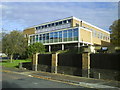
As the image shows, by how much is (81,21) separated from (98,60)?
35.7 metres

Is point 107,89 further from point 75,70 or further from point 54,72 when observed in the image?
point 54,72

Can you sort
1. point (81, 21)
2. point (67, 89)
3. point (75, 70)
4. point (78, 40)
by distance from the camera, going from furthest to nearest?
point (81, 21)
point (78, 40)
point (75, 70)
point (67, 89)

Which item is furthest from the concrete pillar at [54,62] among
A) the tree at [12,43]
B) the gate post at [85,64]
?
the tree at [12,43]

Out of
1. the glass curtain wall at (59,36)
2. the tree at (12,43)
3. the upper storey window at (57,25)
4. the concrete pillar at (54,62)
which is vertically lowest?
the concrete pillar at (54,62)

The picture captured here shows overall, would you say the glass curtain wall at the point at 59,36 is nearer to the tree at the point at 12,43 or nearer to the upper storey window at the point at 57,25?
the upper storey window at the point at 57,25

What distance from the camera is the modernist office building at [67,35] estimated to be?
39812 mm

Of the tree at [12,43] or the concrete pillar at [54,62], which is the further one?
the tree at [12,43]

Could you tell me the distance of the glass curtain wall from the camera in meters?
39.8

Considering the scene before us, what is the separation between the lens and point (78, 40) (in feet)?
127

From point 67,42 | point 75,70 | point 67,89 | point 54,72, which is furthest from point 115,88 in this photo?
point 67,42

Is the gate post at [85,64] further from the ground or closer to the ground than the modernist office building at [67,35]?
closer to the ground

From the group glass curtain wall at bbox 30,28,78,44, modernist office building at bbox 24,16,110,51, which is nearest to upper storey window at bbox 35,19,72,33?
modernist office building at bbox 24,16,110,51

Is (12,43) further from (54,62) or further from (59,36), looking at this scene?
(54,62)

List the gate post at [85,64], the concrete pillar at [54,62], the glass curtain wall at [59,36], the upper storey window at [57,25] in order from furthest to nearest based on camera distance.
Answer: the upper storey window at [57,25], the glass curtain wall at [59,36], the concrete pillar at [54,62], the gate post at [85,64]
